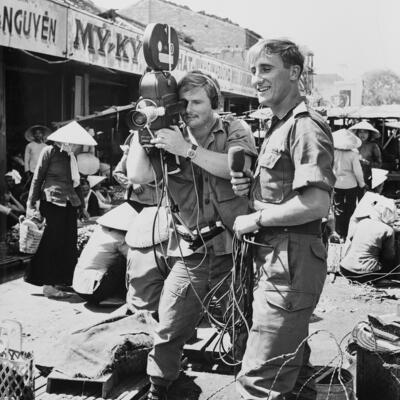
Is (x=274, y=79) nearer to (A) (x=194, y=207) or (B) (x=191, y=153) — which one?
(B) (x=191, y=153)

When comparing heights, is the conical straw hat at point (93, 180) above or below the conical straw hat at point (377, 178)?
below

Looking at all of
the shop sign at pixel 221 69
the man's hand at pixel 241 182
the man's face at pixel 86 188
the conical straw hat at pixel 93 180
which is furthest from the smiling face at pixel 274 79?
the shop sign at pixel 221 69

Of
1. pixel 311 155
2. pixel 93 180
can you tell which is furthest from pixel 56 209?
pixel 93 180

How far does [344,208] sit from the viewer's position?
10.1 meters

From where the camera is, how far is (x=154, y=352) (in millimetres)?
3584

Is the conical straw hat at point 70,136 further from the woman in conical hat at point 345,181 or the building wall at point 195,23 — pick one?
the building wall at point 195,23

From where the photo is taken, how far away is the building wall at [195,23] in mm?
33875

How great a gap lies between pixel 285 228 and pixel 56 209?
176 inches

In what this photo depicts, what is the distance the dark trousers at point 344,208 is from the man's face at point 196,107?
687cm

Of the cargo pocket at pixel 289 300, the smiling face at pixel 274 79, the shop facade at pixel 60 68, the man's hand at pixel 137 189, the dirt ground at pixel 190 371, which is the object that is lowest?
the dirt ground at pixel 190 371

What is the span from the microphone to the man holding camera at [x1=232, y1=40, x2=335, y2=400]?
0.09 meters

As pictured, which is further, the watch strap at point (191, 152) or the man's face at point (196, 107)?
the man's face at point (196, 107)

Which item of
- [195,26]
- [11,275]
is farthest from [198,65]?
[195,26]

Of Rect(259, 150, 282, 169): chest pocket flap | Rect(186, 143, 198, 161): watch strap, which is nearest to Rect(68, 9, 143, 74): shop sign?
Rect(186, 143, 198, 161): watch strap
